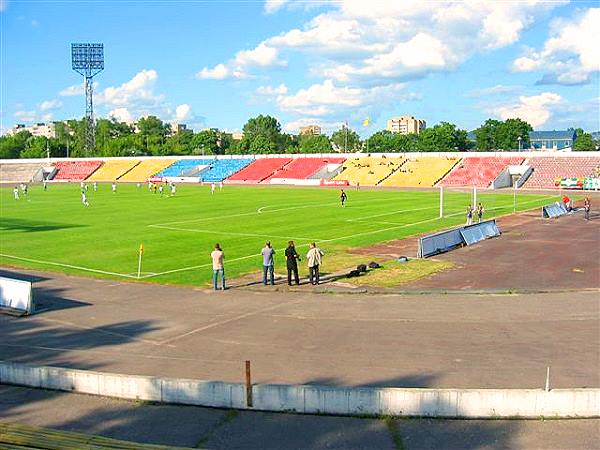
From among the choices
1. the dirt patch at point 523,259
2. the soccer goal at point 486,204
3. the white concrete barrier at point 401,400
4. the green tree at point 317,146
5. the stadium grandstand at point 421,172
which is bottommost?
the white concrete barrier at point 401,400

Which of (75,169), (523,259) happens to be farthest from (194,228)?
(75,169)

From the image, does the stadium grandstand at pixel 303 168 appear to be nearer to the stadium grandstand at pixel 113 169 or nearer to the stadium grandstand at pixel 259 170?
the stadium grandstand at pixel 259 170

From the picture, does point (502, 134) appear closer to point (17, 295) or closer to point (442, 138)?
point (442, 138)

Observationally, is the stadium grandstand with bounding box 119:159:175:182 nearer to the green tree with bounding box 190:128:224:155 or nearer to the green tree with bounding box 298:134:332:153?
the green tree with bounding box 190:128:224:155

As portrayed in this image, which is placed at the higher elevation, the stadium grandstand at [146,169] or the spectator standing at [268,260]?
the stadium grandstand at [146,169]

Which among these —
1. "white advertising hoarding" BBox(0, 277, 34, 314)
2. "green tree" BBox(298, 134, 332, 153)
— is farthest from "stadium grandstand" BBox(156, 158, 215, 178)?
"white advertising hoarding" BBox(0, 277, 34, 314)

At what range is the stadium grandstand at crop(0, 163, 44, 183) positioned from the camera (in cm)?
12669

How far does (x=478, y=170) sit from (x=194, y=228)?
203ft

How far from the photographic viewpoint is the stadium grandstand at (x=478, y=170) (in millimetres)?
86125

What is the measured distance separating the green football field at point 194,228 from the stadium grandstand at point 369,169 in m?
29.7

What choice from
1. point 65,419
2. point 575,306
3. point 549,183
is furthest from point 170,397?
point 549,183

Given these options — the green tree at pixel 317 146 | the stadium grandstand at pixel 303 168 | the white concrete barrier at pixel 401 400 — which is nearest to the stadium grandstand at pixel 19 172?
the stadium grandstand at pixel 303 168

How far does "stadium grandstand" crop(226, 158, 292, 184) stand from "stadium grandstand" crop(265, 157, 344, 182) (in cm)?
161

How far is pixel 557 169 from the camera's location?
85438 millimetres
